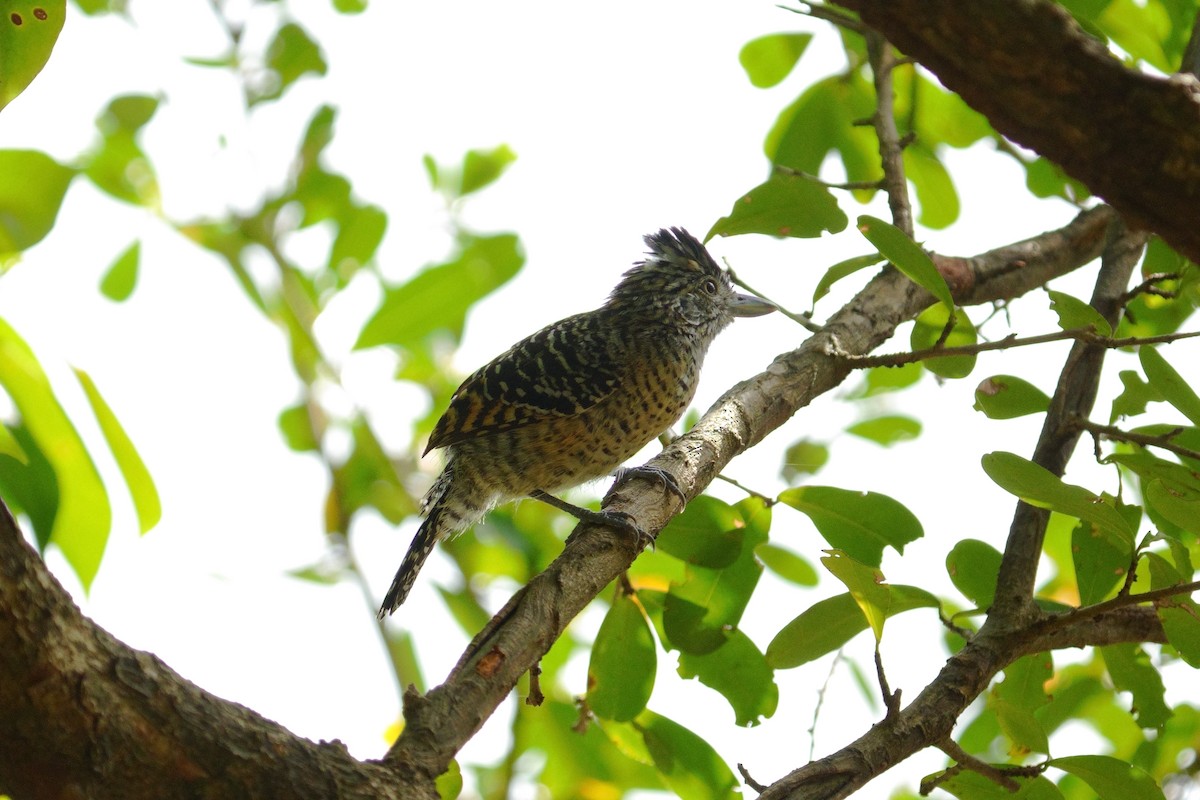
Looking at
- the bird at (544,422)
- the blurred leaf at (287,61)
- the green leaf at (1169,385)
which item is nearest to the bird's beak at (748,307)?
the bird at (544,422)

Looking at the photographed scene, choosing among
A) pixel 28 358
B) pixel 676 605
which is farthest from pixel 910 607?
pixel 28 358

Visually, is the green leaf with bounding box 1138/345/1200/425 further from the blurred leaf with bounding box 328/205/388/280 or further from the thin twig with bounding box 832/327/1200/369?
the blurred leaf with bounding box 328/205/388/280

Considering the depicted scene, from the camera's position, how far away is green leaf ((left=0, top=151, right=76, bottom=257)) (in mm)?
2508

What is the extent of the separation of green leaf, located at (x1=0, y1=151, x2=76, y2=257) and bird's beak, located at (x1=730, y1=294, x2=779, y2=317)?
272 cm

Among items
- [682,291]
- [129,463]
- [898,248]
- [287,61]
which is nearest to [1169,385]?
[898,248]

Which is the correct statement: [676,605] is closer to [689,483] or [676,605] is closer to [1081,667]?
[689,483]

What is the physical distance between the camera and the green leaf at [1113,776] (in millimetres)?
1976

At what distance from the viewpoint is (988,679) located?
2154 mm

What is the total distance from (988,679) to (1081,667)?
1350mm

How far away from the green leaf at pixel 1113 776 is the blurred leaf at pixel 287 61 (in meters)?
3.08

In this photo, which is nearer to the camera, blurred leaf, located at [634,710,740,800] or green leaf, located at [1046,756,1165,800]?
green leaf, located at [1046,756,1165,800]

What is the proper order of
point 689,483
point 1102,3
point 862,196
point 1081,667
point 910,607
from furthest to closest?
point 862,196, point 1081,667, point 1102,3, point 689,483, point 910,607

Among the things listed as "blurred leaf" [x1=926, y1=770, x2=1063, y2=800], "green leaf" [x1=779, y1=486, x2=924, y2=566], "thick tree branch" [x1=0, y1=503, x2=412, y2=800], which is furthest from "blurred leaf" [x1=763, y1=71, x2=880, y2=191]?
"thick tree branch" [x1=0, y1=503, x2=412, y2=800]

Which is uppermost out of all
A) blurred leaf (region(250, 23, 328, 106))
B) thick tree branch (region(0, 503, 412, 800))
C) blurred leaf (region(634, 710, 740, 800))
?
blurred leaf (region(250, 23, 328, 106))
